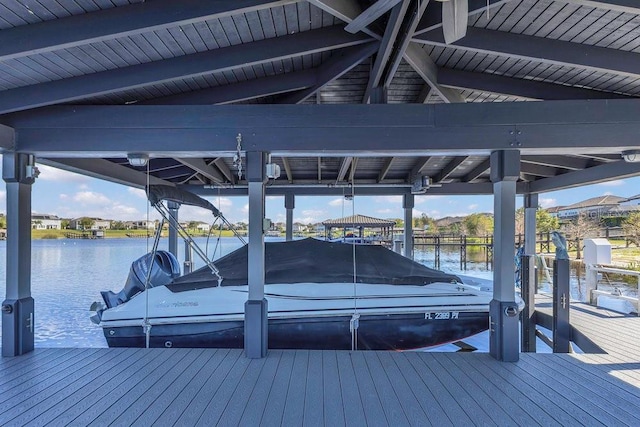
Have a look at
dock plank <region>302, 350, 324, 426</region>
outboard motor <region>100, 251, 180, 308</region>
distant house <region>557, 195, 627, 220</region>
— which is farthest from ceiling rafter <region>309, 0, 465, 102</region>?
distant house <region>557, 195, 627, 220</region>

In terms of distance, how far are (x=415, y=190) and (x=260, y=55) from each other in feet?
17.1

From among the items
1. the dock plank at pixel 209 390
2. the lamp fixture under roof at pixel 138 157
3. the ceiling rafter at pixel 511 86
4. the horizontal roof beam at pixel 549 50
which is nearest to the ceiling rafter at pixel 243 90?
the lamp fixture under roof at pixel 138 157

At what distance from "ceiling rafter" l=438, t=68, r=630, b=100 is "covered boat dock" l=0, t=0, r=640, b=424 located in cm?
1

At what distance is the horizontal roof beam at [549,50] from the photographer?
2973 mm

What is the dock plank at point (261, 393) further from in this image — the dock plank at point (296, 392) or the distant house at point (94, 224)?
the distant house at point (94, 224)

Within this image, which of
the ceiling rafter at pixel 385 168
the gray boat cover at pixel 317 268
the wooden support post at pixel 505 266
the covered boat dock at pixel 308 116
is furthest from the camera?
the ceiling rafter at pixel 385 168

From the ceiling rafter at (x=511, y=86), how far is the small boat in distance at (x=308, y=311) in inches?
96.6

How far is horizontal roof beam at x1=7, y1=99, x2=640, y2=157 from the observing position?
356 centimetres

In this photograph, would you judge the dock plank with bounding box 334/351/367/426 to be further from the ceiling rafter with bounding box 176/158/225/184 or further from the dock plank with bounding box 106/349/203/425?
the ceiling rafter with bounding box 176/158/225/184

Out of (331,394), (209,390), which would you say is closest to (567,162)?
(331,394)

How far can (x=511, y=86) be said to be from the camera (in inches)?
146

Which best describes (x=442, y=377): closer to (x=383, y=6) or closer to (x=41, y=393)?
(x=383, y=6)

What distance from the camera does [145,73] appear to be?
312 cm

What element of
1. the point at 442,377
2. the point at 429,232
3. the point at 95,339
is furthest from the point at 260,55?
the point at 429,232
